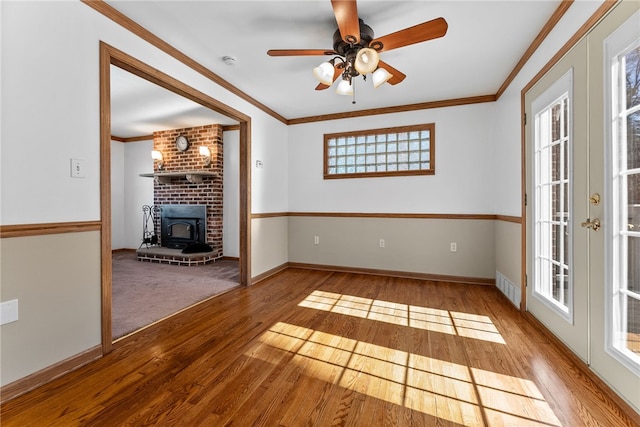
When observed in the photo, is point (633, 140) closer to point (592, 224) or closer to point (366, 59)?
point (592, 224)

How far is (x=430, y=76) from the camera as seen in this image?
9.68ft

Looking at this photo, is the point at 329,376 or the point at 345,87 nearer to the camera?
the point at 329,376

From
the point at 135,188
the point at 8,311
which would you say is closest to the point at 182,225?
the point at 135,188

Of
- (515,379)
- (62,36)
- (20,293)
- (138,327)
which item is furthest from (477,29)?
(138,327)

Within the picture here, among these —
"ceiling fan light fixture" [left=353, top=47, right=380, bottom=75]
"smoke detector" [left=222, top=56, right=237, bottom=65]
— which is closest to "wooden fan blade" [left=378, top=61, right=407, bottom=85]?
"ceiling fan light fixture" [left=353, top=47, right=380, bottom=75]

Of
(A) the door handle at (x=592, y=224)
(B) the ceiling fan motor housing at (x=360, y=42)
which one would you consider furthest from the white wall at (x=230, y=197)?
(A) the door handle at (x=592, y=224)

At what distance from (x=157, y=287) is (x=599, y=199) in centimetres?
412

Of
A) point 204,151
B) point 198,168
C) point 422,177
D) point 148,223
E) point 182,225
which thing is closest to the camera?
point 422,177

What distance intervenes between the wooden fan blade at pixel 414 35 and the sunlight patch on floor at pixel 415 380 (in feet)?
6.93

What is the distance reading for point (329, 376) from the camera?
64.0 inches

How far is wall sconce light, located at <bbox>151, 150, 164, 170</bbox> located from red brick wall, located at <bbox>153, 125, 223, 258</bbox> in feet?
0.21

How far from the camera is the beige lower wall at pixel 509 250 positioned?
2.69m

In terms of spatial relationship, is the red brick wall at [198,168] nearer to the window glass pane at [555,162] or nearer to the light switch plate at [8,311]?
the light switch plate at [8,311]

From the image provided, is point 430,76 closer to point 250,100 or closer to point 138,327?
point 250,100
